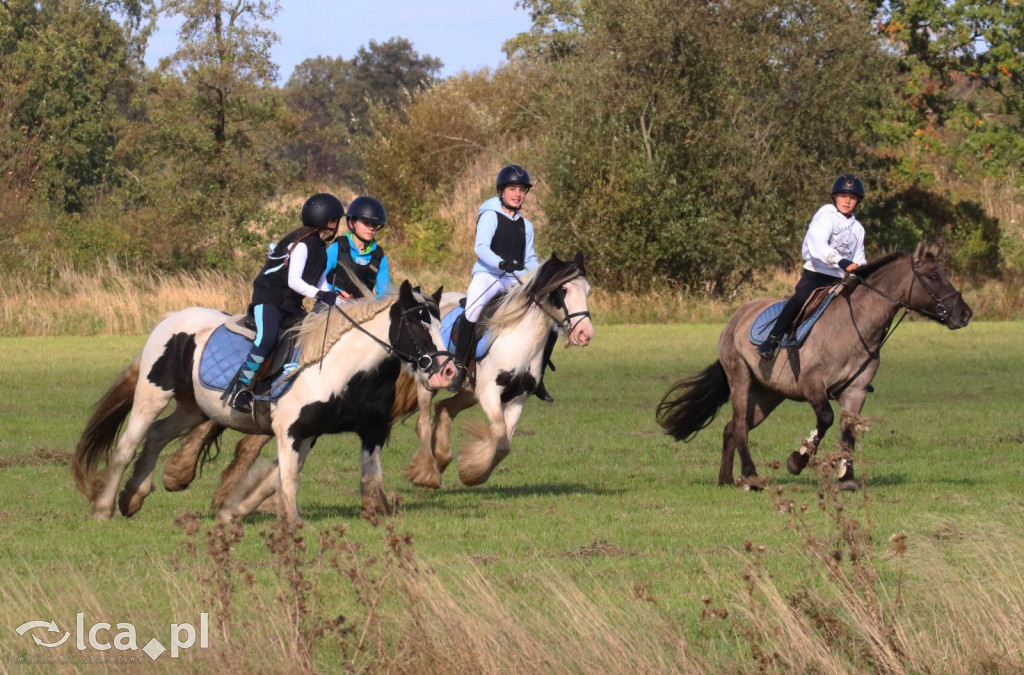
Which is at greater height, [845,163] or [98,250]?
[845,163]

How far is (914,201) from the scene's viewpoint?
44.9 meters

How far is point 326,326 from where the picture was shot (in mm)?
10086

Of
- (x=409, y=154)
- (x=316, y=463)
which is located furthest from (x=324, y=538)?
(x=409, y=154)

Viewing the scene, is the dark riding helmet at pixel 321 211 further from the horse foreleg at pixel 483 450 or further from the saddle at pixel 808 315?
the saddle at pixel 808 315

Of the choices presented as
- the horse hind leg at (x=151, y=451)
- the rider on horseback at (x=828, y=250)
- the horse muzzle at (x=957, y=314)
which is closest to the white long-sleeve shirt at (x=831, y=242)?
the rider on horseback at (x=828, y=250)

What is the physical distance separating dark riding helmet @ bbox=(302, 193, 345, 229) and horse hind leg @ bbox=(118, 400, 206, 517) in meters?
1.64

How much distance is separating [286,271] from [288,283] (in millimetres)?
134

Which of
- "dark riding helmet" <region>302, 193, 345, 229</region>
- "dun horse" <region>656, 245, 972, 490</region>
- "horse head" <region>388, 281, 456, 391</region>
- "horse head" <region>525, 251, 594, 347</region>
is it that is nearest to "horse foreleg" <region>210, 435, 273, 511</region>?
"horse head" <region>388, 281, 456, 391</region>

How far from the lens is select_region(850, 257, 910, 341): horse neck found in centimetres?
1236

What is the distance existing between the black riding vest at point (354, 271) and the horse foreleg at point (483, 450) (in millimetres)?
1340

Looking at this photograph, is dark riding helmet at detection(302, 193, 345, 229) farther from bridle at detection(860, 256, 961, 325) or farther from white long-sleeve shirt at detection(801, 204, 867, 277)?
bridle at detection(860, 256, 961, 325)

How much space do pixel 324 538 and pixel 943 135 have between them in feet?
161

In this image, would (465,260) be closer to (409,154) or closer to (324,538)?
(409,154)

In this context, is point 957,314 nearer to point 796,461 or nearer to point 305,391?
point 796,461
